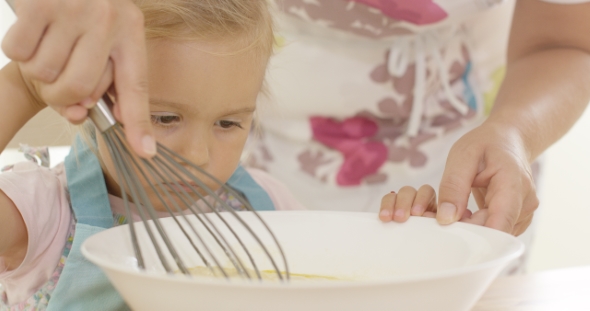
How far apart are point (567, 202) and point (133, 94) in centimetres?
196

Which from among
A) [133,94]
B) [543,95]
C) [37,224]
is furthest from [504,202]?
[37,224]

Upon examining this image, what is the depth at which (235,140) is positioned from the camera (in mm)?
804

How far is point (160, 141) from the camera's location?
2.36 feet

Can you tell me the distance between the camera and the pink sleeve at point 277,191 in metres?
1.04

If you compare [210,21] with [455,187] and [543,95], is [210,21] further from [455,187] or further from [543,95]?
[543,95]

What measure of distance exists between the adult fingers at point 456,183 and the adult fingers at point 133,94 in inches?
11.9

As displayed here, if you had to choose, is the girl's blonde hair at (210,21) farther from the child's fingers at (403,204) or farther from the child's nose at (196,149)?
the child's fingers at (403,204)

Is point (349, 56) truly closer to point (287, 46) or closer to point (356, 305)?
point (287, 46)

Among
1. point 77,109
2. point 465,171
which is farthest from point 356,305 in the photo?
point 465,171

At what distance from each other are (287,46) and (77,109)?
624 millimetres

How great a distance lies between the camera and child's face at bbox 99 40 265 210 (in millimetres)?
700

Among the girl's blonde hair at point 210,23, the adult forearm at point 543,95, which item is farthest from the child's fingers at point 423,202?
the girl's blonde hair at point 210,23

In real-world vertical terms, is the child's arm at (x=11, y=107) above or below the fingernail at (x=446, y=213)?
above

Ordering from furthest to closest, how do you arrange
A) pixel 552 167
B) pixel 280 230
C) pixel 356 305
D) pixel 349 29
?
pixel 552 167 < pixel 349 29 < pixel 280 230 < pixel 356 305
